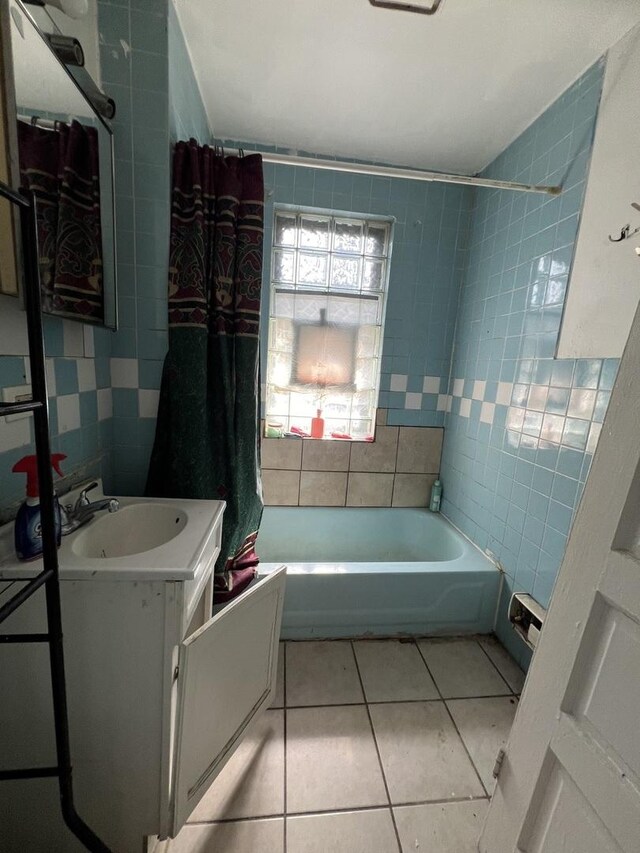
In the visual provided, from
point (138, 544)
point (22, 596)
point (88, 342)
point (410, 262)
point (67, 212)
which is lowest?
point (138, 544)

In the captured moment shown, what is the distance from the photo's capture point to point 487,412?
1.75 metres

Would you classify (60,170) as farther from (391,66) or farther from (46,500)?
(391,66)

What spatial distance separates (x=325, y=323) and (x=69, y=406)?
4.79 feet

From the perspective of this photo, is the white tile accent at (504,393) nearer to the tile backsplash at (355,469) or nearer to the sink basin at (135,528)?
the tile backsplash at (355,469)

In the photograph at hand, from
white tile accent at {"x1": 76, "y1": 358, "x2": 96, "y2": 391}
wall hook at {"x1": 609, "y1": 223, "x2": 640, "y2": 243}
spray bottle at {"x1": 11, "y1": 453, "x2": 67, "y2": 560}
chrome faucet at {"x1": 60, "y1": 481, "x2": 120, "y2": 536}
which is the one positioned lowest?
chrome faucet at {"x1": 60, "y1": 481, "x2": 120, "y2": 536}

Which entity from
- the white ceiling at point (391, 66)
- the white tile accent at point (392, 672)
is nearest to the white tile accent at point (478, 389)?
the white ceiling at point (391, 66)

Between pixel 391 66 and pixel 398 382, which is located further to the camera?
pixel 398 382

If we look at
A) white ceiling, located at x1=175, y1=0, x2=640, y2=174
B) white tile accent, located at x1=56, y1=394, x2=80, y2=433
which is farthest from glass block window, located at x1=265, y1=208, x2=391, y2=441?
white tile accent, located at x1=56, y1=394, x2=80, y2=433

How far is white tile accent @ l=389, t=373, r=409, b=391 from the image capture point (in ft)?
6.94

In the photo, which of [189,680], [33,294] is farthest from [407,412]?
[33,294]

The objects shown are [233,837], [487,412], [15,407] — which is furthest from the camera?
[487,412]

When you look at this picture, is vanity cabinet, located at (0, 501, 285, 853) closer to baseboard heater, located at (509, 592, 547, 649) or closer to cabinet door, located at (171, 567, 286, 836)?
cabinet door, located at (171, 567, 286, 836)

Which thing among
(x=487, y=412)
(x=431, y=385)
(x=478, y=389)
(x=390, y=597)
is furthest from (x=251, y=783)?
(x=431, y=385)

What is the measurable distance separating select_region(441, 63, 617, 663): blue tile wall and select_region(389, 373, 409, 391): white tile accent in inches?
14.0
